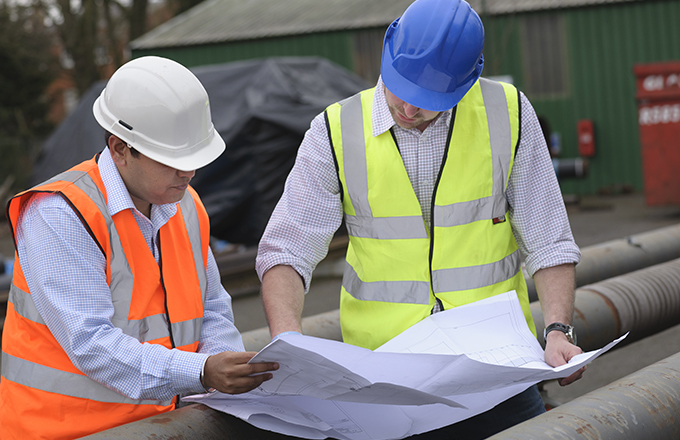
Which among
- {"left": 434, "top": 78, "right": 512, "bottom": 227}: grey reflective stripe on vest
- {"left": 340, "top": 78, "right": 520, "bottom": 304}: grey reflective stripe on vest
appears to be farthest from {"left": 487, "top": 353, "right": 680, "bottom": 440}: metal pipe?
{"left": 434, "top": 78, "right": 512, "bottom": 227}: grey reflective stripe on vest

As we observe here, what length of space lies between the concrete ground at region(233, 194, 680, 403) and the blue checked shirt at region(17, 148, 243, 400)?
1749 millimetres

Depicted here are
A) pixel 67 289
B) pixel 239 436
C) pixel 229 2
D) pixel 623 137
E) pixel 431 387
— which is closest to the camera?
pixel 431 387

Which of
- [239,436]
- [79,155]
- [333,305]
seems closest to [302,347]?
[239,436]

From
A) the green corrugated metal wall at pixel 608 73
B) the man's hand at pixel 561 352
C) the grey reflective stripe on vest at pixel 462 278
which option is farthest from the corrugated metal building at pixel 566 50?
the man's hand at pixel 561 352

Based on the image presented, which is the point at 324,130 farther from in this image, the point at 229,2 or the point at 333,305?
the point at 229,2

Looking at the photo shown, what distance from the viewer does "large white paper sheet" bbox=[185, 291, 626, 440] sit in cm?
154

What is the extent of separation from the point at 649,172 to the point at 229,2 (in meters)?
12.8

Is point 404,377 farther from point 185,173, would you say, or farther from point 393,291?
point 185,173

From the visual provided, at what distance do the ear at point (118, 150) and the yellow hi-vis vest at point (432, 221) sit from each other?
1.82 feet

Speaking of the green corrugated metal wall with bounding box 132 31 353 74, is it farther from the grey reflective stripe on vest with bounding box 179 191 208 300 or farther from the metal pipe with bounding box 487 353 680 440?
the metal pipe with bounding box 487 353 680 440

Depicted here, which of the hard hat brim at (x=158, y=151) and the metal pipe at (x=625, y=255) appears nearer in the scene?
the hard hat brim at (x=158, y=151)

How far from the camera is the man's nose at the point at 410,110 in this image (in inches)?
78.0

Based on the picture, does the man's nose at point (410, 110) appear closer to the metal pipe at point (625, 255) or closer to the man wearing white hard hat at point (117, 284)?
the man wearing white hard hat at point (117, 284)

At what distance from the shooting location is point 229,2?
63.0 ft
